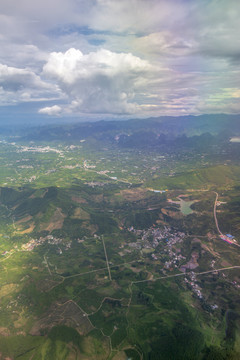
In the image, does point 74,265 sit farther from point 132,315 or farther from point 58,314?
point 132,315

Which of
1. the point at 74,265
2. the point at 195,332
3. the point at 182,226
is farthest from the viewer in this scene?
the point at 182,226

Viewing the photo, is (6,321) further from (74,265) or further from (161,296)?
(161,296)

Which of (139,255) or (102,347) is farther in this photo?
(139,255)

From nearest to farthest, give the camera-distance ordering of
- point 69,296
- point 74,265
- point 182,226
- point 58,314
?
point 58,314
point 69,296
point 74,265
point 182,226

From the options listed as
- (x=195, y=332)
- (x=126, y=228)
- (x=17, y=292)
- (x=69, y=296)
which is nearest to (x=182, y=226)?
(x=126, y=228)

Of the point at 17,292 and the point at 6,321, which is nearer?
the point at 6,321

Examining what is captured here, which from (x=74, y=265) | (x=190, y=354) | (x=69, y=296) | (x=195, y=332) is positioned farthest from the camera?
(x=74, y=265)

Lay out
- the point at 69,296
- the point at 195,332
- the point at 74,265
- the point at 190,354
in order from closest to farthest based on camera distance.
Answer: the point at 190,354 < the point at 195,332 < the point at 69,296 < the point at 74,265

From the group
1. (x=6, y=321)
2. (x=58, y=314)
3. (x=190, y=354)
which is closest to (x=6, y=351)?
(x=6, y=321)

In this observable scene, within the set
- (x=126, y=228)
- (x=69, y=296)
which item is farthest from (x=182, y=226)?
(x=69, y=296)
